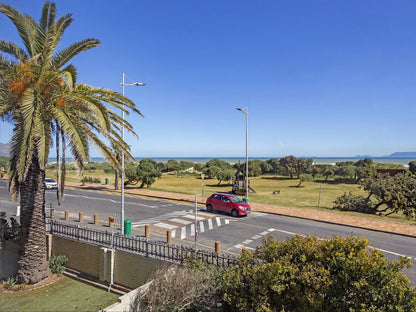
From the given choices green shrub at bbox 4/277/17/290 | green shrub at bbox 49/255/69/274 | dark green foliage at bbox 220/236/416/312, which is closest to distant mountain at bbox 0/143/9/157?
green shrub at bbox 4/277/17/290

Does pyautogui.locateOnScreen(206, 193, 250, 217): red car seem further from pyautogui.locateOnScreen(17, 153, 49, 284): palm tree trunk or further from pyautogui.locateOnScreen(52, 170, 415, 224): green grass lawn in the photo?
pyautogui.locateOnScreen(17, 153, 49, 284): palm tree trunk

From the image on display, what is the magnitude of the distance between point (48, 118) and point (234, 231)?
1241cm

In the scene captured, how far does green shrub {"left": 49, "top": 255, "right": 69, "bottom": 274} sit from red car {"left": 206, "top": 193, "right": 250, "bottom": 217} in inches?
489

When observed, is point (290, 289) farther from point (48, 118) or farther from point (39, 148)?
point (48, 118)

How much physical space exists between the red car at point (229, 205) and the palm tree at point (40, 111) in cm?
1177

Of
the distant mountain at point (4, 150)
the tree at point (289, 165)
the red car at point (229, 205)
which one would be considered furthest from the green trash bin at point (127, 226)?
the tree at point (289, 165)

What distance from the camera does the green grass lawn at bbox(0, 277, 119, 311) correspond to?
948 cm

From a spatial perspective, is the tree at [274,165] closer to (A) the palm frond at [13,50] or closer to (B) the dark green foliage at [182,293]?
(B) the dark green foliage at [182,293]

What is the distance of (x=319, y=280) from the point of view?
6598 mm

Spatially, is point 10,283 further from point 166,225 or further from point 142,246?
point 166,225

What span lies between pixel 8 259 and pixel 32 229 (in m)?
3.48

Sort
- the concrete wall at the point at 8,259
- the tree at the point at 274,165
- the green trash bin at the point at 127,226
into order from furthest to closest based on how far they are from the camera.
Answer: the tree at the point at 274,165
the green trash bin at the point at 127,226
the concrete wall at the point at 8,259

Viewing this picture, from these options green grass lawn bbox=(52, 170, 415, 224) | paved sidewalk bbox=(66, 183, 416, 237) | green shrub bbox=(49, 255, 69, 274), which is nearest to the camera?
green shrub bbox=(49, 255, 69, 274)

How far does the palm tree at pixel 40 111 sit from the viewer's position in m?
9.88
